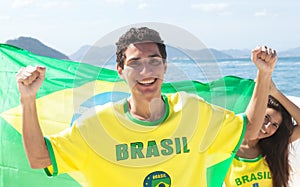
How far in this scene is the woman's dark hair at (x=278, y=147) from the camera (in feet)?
7.45

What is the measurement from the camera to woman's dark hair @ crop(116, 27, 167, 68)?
1.58m

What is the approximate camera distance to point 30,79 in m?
1.49

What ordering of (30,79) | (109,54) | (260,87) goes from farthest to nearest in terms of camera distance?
(260,87)
(109,54)
(30,79)

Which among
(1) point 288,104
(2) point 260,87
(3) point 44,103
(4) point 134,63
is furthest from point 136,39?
(3) point 44,103

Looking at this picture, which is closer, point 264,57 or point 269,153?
point 264,57

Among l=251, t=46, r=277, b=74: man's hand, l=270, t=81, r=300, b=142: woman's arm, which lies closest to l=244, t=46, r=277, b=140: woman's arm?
l=251, t=46, r=277, b=74: man's hand

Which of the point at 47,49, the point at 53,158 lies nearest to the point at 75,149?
the point at 53,158

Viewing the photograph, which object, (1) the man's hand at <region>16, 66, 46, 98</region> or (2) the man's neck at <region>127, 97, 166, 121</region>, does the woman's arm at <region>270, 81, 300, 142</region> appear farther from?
(1) the man's hand at <region>16, 66, 46, 98</region>

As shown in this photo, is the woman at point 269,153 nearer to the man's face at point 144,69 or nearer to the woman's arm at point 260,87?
the woman's arm at point 260,87

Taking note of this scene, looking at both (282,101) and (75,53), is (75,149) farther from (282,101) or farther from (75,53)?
(282,101)

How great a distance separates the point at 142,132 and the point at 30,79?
14.3 inches

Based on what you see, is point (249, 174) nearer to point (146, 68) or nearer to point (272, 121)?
point (272, 121)

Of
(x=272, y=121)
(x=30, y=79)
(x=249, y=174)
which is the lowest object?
(x=249, y=174)

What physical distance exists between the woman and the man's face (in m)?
0.80
